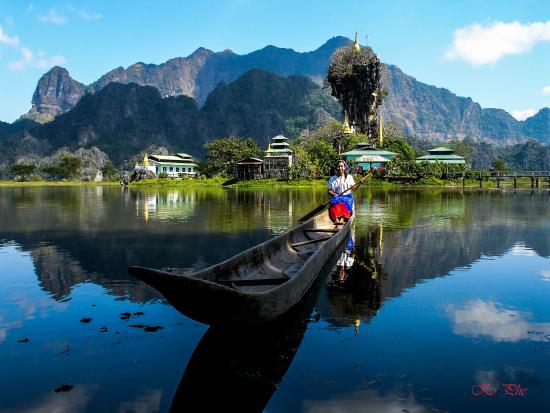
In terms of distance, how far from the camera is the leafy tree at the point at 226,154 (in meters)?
97.1

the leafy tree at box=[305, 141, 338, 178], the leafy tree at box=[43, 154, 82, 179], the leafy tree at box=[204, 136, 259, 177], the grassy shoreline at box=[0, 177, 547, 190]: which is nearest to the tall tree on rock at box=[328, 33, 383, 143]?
the leafy tree at box=[305, 141, 338, 178]

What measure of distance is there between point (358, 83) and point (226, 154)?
32185 millimetres

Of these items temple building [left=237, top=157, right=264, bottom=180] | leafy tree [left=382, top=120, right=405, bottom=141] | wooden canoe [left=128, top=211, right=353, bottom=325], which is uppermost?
leafy tree [left=382, top=120, right=405, bottom=141]

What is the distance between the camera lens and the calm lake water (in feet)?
20.4

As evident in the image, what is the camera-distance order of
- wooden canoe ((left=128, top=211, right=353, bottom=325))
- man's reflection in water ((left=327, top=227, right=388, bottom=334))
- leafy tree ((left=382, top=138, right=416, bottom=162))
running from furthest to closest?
leafy tree ((left=382, top=138, right=416, bottom=162)) < man's reflection in water ((left=327, top=227, right=388, bottom=334)) < wooden canoe ((left=128, top=211, right=353, bottom=325))

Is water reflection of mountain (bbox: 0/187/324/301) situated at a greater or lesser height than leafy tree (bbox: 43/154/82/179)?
lesser

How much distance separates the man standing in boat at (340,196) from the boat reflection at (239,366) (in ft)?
31.6

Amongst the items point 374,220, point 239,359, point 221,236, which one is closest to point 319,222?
point 221,236

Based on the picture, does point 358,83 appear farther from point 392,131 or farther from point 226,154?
point 226,154

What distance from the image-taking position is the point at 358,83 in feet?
309

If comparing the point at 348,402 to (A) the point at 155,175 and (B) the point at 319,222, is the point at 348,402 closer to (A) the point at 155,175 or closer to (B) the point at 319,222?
(B) the point at 319,222

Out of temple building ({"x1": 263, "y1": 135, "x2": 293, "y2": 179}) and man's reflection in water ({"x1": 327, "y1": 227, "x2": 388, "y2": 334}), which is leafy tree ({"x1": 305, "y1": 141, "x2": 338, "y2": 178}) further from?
man's reflection in water ({"x1": 327, "y1": 227, "x2": 388, "y2": 334})

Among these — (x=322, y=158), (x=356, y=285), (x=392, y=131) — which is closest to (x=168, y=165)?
(x=322, y=158)

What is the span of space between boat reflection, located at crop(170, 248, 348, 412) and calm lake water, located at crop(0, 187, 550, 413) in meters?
0.03
